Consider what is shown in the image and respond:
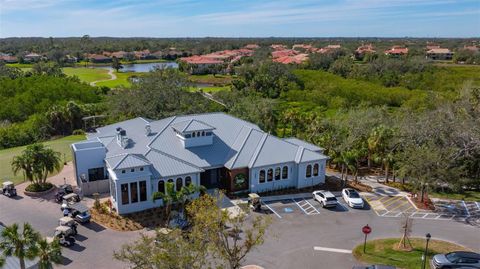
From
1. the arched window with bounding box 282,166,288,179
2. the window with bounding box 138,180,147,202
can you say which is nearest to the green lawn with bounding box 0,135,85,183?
the window with bounding box 138,180,147,202

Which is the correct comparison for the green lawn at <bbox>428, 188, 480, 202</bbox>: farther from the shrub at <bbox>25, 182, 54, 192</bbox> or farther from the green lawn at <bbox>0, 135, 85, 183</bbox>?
the green lawn at <bbox>0, 135, 85, 183</bbox>

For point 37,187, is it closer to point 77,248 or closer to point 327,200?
point 77,248

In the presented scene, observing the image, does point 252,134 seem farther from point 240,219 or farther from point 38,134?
point 38,134

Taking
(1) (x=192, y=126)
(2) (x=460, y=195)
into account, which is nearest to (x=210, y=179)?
(1) (x=192, y=126)

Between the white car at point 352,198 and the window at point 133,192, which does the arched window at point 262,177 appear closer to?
the white car at point 352,198

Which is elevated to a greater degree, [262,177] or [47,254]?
[47,254]
